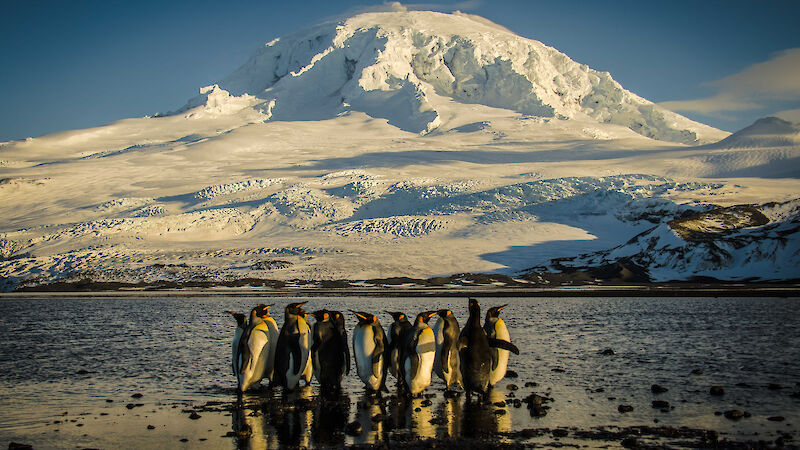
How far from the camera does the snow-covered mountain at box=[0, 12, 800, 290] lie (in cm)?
5306

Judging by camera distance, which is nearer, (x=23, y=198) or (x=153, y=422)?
(x=153, y=422)

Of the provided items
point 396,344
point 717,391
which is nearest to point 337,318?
point 396,344

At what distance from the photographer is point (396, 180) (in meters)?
85.1

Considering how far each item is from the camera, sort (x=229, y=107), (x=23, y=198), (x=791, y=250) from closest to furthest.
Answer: (x=791, y=250) → (x=23, y=198) → (x=229, y=107)

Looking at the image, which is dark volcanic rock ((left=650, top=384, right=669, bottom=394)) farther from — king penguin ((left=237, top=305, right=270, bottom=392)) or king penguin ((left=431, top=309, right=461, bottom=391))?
king penguin ((left=237, top=305, right=270, bottom=392))

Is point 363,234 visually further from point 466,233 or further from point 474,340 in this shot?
point 474,340

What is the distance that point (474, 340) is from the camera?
1045 cm

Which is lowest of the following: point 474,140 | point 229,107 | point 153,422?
point 153,422

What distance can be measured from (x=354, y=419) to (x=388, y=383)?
3.24 metres

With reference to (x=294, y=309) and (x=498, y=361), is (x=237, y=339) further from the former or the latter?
(x=498, y=361)

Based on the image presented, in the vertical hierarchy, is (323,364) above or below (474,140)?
below

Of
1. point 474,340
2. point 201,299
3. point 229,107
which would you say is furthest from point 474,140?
point 474,340

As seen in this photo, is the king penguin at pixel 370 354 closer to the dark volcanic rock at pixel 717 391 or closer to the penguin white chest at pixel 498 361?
the penguin white chest at pixel 498 361

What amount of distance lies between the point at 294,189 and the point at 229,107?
2801 inches
